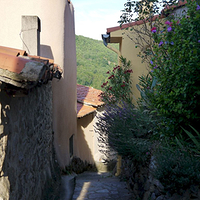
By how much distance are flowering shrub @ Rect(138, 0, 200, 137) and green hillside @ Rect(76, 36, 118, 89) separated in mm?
24623

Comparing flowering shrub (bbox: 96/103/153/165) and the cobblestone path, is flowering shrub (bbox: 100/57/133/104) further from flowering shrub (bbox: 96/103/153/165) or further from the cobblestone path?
the cobblestone path

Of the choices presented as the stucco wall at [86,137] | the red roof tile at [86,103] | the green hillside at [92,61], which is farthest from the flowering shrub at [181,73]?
the green hillside at [92,61]

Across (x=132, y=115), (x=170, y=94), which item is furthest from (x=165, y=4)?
(x=170, y=94)

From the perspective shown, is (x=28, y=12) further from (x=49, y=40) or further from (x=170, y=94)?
(x=170, y=94)

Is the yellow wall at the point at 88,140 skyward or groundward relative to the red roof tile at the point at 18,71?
groundward

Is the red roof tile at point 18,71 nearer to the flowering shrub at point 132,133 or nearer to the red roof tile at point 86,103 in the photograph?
the flowering shrub at point 132,133

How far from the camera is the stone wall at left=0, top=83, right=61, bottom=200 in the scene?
2.84 meters

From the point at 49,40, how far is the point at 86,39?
29.6 metres

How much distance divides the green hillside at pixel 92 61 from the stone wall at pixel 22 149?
78.7 feet

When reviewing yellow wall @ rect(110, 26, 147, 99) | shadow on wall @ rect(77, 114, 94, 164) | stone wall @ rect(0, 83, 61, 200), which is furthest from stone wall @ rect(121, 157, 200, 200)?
shadow on wall @ rect(77, 114, 94, 164)

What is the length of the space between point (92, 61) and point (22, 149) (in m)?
30.3

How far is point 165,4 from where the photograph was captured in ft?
23.0

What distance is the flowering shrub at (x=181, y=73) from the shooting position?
3.64 metres

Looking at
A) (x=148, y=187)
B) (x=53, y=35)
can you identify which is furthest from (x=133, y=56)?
(x=148, y=187)
